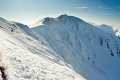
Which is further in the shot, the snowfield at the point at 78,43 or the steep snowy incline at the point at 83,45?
the steep snowy incline at the point at 83,45

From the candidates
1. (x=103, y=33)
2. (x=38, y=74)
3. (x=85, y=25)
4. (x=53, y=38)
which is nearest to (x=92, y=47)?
(x=85, y=25)

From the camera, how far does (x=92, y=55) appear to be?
139 m

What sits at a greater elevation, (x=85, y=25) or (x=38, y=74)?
(x=85, y=25)

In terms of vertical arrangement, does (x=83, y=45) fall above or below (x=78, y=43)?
above

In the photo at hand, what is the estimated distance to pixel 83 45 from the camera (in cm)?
13488

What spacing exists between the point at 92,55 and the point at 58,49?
44621 millimetres

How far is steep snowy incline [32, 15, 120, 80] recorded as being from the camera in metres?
104

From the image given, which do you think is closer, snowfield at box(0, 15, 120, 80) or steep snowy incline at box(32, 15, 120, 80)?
snowfield at box(0, 15, 120, 80)

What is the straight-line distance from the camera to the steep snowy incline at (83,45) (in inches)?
4077

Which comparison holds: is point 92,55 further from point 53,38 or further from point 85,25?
point 53,38

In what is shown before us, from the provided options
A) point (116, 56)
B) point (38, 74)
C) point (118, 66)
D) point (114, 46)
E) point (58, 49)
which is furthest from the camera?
point (114, 46)

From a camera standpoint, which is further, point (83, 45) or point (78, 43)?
point (83, 45)

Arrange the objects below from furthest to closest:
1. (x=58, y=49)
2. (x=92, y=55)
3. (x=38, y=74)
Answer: (x=92, y=55) < (x=58, y=49) < (x=38, y=74)

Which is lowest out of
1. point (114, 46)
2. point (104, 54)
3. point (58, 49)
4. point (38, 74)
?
point (38, 74)
